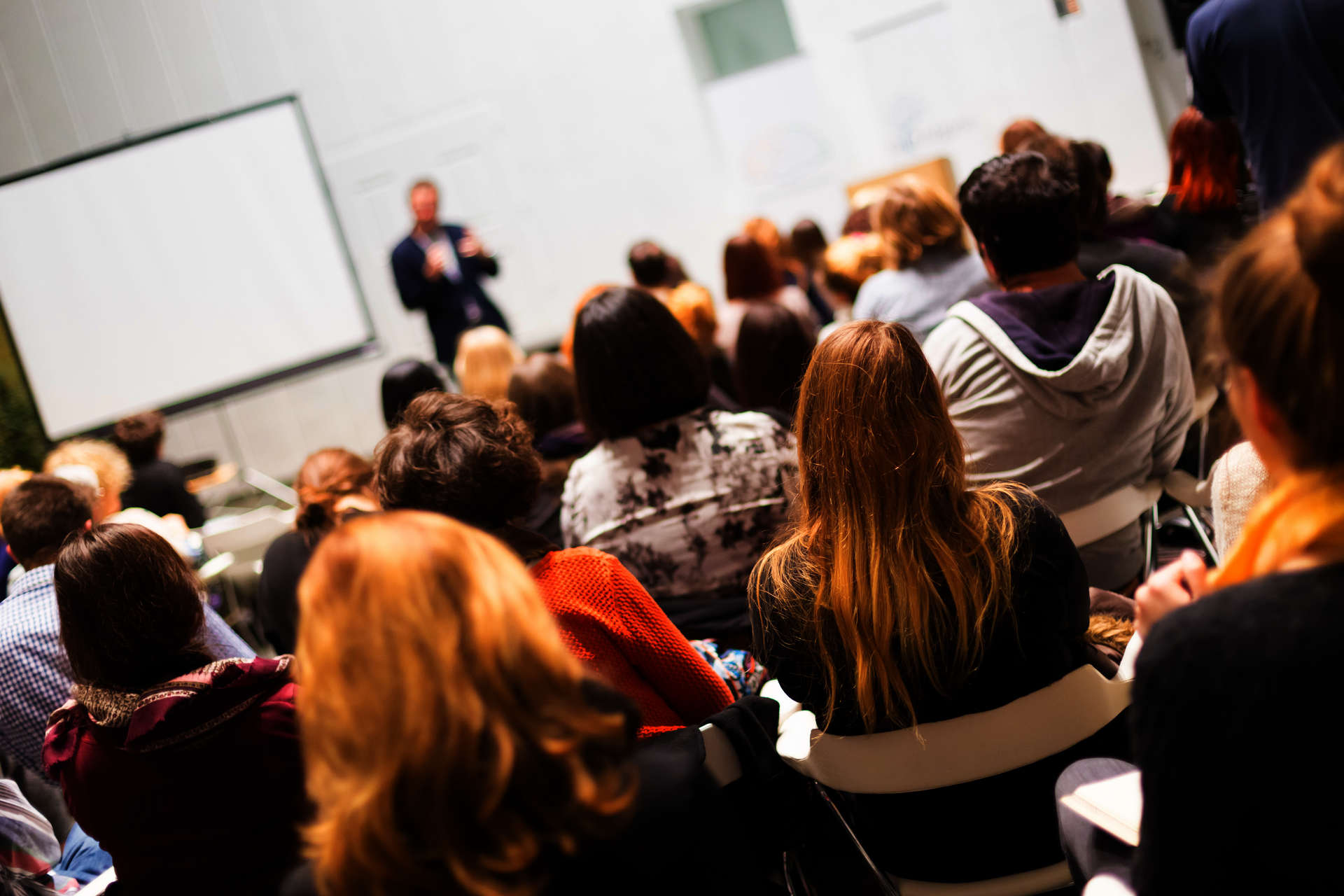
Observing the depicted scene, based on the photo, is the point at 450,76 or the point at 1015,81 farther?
the point at 450,76

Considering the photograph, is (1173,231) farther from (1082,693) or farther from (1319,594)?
(1319,594)

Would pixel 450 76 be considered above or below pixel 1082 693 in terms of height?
above

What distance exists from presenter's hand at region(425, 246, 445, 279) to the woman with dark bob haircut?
453 centimetres

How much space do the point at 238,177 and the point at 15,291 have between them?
176 centimetres

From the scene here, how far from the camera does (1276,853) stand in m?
0.75

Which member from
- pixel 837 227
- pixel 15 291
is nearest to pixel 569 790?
pixel 837 227

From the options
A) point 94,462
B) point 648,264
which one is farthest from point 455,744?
point 648,264

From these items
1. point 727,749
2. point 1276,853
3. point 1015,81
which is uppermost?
point 1015,81

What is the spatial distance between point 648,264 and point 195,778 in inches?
121

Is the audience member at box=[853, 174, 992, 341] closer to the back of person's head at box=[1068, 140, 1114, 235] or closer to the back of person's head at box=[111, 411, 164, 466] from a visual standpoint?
the back of person's head at box=[1068, 140, 1114, 235]

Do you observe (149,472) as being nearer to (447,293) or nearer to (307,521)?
A: (447,293)

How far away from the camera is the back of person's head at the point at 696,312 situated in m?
3.73

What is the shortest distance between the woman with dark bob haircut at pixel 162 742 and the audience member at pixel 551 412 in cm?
125

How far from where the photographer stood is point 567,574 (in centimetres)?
154
